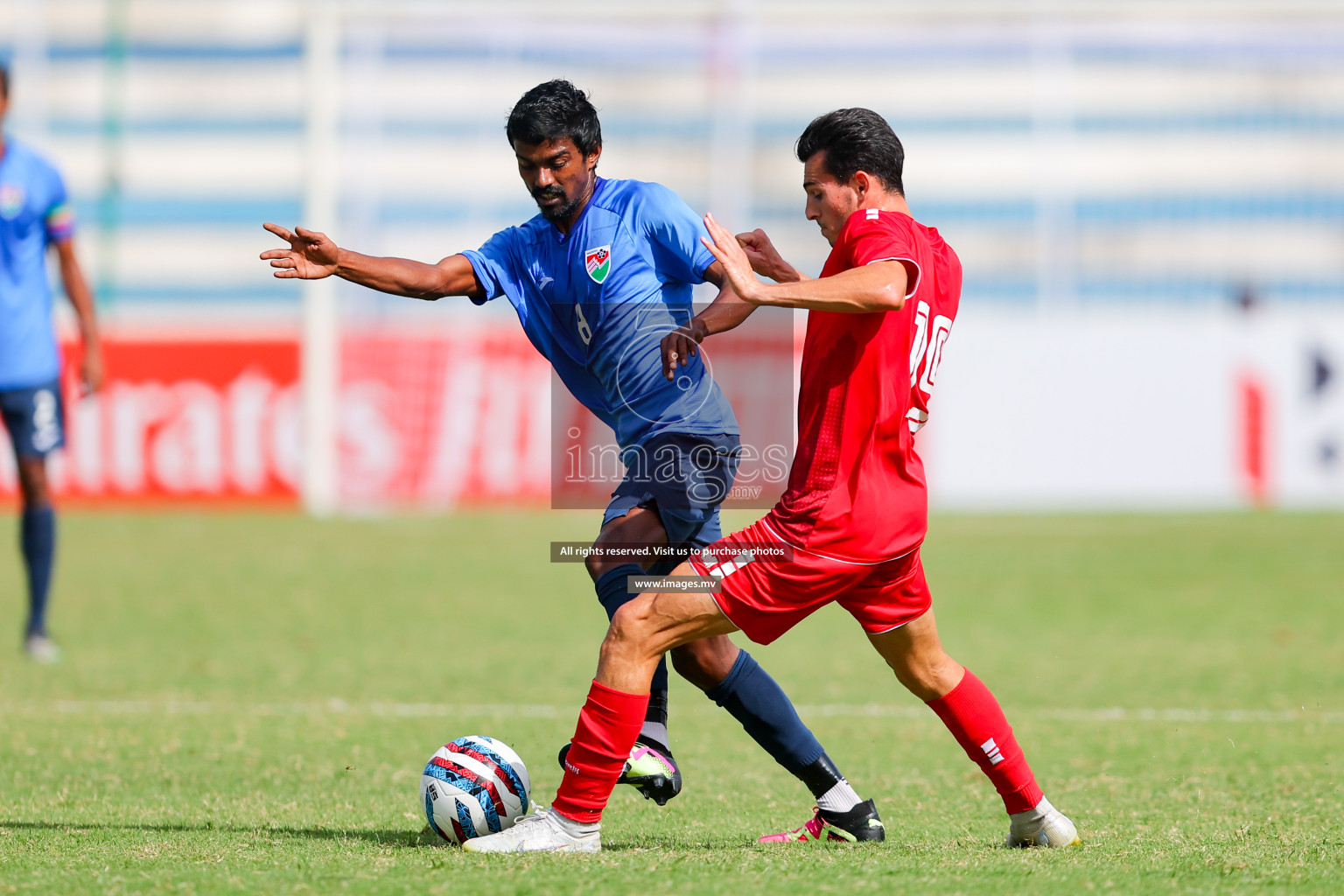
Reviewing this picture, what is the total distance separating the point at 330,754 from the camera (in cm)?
590

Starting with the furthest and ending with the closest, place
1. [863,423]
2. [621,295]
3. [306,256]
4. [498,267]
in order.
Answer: [498,267] → [621,295] → [306,256] → [863,423]

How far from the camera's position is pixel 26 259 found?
8.41 m

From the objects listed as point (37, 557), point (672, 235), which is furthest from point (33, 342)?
point (672, 235)

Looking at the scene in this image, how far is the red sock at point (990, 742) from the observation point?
4.35 metres

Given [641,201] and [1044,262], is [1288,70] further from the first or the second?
[641,201]

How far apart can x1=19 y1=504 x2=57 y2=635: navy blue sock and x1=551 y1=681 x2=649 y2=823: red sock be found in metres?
5.01

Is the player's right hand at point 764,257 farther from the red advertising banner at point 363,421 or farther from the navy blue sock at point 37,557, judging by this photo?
the red advertising banner at point 363,421

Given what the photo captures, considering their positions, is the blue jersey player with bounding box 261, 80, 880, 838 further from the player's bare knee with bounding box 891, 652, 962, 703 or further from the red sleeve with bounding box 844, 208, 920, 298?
the red sleeve with bounding box 844, 208, 920, 298

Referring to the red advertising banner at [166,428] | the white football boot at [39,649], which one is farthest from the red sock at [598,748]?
the red advertising banner at [166,428]

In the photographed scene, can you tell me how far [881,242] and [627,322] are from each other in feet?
3.53

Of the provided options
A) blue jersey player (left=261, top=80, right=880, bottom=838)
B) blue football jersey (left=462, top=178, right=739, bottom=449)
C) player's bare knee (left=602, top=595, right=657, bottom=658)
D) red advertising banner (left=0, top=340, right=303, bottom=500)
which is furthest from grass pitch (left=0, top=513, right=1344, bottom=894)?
red advertising banner (left=0, top=340, right=303, bottom=500)

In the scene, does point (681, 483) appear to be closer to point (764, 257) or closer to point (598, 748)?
point (764, 257)

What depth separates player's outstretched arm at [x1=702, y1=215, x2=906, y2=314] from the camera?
388cm

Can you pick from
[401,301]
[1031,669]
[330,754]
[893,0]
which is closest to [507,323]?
[401,301]
